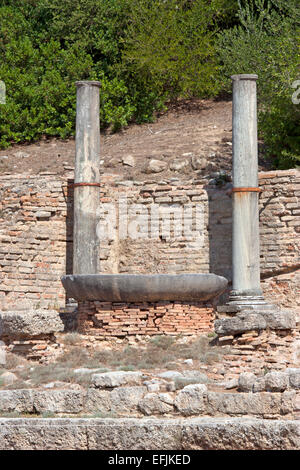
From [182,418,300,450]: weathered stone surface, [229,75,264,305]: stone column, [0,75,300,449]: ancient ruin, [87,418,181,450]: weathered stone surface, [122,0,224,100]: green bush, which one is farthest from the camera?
[122,0,224,100]: green bush

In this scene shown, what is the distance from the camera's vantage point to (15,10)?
24969 millimetres

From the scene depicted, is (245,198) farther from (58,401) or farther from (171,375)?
(58,401)

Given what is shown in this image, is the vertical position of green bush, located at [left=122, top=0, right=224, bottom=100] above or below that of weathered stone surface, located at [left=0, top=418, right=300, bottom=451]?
above

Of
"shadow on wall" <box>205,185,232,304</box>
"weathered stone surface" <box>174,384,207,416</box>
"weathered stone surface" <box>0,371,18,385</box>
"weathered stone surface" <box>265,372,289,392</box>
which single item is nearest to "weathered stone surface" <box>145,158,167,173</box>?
"shadow on wall" <box>205,185,232,304</box>

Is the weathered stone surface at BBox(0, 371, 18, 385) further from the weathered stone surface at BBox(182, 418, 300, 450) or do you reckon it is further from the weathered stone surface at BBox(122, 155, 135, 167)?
the weathered stone surface at BBox(122, 155, 135, 167)

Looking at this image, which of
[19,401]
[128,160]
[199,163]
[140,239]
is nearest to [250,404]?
[19,401]

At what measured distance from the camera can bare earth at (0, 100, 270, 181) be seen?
59.0 ft

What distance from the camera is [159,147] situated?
19.0 m

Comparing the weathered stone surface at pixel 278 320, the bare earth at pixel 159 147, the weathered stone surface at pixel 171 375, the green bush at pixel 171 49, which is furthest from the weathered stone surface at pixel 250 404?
the green bush at pixel 171 49

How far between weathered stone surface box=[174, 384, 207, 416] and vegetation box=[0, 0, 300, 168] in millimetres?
13062

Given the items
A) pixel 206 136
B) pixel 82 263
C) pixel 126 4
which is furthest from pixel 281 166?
pixel 126 4

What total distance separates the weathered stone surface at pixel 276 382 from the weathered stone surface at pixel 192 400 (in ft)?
2.35

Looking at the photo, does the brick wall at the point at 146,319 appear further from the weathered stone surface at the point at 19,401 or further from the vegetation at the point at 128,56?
the vegetation at the point at 128,56

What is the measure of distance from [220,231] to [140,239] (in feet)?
4.92
